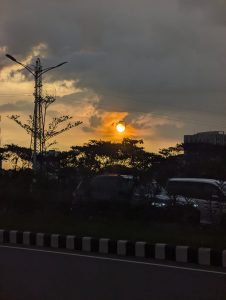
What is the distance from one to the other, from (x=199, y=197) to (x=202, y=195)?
102mm

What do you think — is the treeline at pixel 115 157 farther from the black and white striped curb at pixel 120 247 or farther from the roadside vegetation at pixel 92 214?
the black and white striped curb at pixel 120 247

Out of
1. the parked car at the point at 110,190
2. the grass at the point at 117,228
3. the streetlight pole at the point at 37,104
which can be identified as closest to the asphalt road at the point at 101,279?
the grass at the point at 117,228

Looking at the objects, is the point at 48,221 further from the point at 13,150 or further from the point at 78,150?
the point at 13,150

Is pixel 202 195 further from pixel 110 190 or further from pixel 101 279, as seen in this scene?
pixel 101 279

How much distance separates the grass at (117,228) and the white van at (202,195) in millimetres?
505

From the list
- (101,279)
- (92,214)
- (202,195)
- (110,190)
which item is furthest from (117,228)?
(101,279)

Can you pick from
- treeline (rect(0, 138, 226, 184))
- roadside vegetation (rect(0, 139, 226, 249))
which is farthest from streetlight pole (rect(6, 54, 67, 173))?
roadside vegetation (rect(0, 139, 226, 249))

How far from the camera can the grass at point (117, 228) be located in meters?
13.7

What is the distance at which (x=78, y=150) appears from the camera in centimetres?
4731

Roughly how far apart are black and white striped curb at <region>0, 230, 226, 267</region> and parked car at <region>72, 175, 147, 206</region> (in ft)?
10.7

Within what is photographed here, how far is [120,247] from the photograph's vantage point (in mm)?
13336

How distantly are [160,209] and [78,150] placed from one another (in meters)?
30.7

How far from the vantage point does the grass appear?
13.7 meters

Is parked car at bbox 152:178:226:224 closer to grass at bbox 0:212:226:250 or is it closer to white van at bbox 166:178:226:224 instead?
white van at bbox 166:178:226:224
